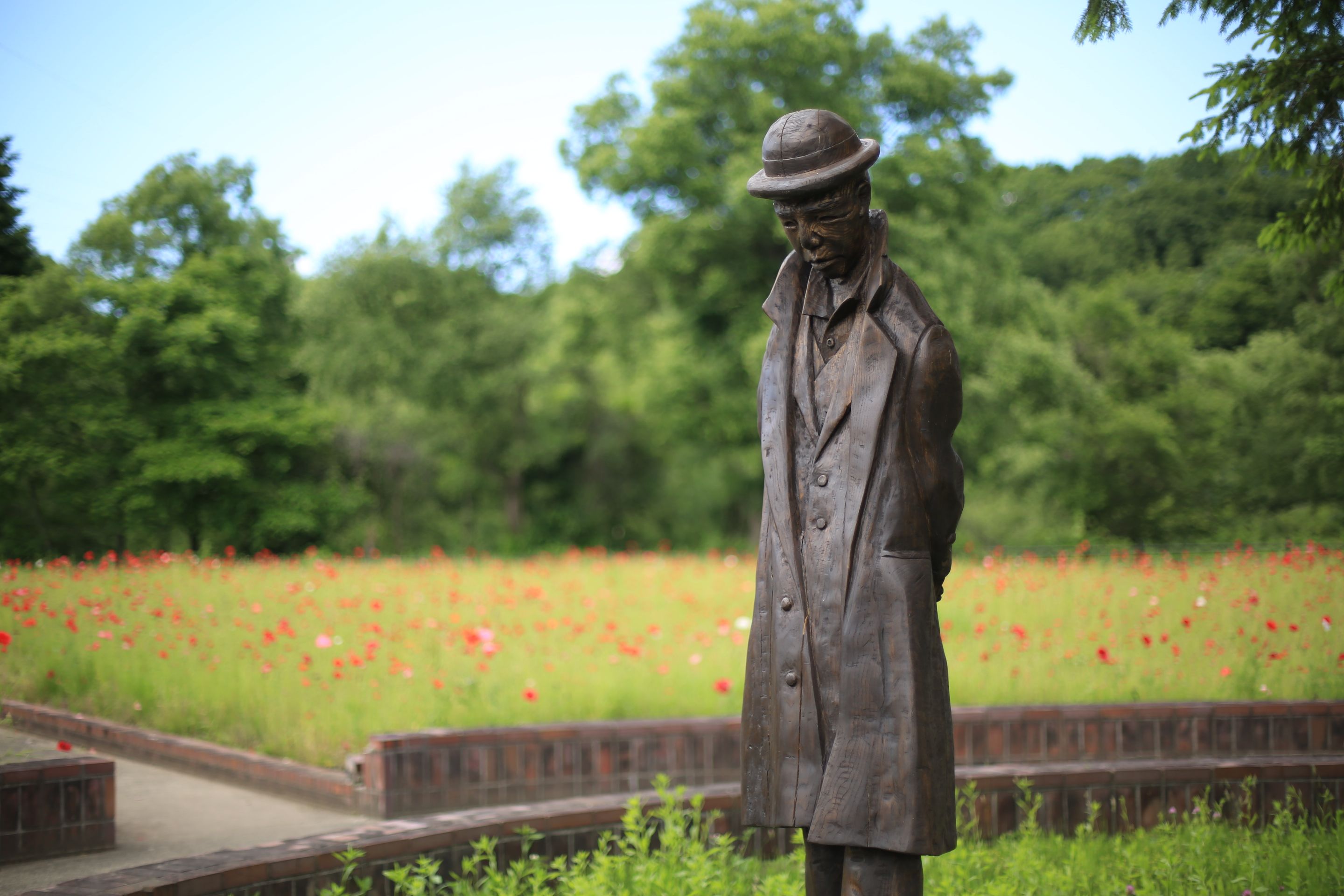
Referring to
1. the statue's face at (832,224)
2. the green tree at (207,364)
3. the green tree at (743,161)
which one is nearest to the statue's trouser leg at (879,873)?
the statue's face at (832,224)

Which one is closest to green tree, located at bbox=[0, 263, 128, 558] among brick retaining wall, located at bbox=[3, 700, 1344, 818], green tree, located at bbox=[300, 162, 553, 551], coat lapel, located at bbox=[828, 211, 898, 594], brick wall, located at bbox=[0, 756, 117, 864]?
brick retaining wall, located at bbox=[3, 700, 1344, 818]

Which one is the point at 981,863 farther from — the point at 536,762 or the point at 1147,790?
the point at 536,762

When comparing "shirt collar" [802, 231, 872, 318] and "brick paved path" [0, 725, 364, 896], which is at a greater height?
"shirt collar" [802, 231, 872, 318]

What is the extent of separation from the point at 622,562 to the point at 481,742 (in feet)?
27.3

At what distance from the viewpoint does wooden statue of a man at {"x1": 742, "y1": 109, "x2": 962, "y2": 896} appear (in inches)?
122

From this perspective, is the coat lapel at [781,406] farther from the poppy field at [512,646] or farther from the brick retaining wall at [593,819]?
the poppy field at [512,646]

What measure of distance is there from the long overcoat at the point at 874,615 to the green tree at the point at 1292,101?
12.9 feet

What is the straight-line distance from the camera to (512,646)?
9109 millimetres

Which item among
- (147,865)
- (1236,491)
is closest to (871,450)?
(147,865)

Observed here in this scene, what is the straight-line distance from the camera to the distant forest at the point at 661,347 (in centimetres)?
1166

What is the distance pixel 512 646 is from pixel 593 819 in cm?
389

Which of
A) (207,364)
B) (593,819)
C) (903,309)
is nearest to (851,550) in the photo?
(903,309)

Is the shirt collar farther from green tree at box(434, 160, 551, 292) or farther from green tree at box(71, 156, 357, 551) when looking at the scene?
green tree at box(434, 160, 551, 292)

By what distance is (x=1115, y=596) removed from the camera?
10328 millimetres
